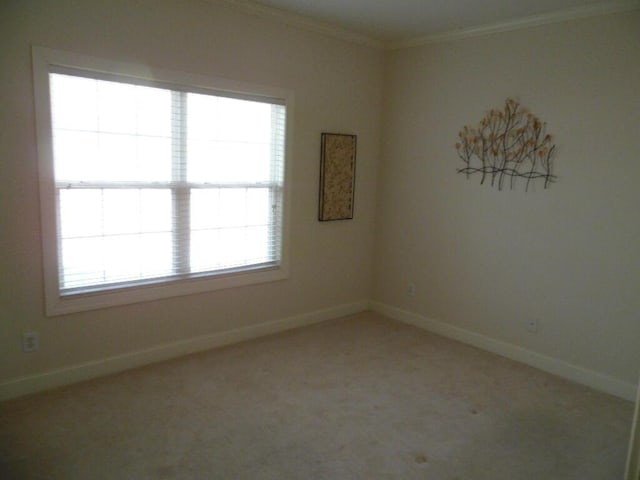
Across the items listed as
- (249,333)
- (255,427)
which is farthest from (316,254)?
(255,427)

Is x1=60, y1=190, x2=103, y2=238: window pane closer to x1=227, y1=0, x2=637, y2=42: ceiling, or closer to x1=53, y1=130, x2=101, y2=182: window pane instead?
x1=53, y1=130, x2=101, y2=182: window pane

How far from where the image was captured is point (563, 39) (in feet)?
11.1

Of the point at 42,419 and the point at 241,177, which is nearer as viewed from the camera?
the point at 42,419

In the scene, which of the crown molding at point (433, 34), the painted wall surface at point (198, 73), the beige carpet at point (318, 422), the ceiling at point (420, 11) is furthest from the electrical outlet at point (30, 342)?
the ceiling at point (420, 11)

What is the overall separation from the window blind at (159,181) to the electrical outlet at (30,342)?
1.02ft

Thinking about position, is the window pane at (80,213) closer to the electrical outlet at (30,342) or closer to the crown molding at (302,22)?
the electrical outlet at (30,342)

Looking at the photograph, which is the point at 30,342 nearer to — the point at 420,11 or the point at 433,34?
the point at 420,11

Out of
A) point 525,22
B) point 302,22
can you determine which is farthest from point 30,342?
point 525,22

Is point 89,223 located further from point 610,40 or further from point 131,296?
point 610,40

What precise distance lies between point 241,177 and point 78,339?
5.16 feet

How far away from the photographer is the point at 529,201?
365 cm

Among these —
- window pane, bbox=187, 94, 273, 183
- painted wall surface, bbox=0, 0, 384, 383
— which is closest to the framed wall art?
painted wall surface, bbox=0, 0, 384, 383

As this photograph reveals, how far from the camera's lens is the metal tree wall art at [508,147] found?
140 inches

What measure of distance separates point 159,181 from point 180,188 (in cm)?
16
